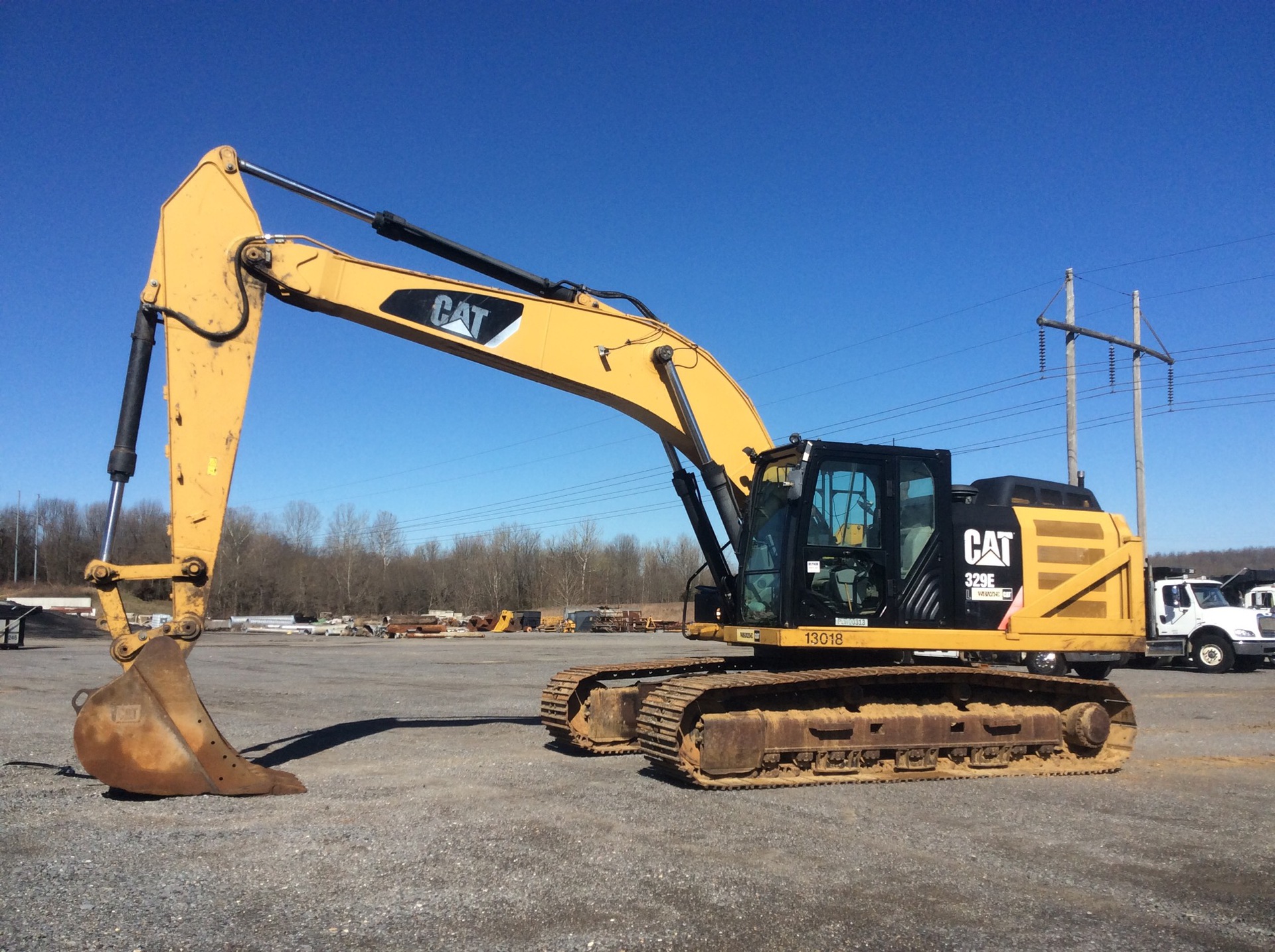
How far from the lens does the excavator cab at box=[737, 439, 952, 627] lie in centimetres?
907

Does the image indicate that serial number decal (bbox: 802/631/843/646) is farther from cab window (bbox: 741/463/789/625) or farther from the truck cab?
the truck cab

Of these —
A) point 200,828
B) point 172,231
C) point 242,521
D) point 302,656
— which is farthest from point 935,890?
point 242,521

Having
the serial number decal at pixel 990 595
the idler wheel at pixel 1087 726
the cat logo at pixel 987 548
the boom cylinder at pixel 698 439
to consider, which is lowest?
the idler wheel at pixel 1087 726

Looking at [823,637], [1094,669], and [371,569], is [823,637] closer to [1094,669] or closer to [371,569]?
[1094,669]

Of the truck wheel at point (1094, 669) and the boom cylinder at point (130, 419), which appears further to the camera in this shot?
the truck wheel at point (1094, 669)

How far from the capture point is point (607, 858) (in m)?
5.95

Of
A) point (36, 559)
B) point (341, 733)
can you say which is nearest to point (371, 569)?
point (36, 559)

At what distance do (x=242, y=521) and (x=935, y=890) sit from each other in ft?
307

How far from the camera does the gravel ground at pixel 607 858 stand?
470cm

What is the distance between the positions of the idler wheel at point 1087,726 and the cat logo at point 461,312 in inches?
273

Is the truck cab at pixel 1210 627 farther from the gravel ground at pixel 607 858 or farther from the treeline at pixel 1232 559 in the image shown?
the treeline at pixel 1232 559

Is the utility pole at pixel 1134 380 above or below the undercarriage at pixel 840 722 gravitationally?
above

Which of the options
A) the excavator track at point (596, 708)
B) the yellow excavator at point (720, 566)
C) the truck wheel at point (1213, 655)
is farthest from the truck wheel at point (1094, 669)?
the truck wheel at point (1213, 655)

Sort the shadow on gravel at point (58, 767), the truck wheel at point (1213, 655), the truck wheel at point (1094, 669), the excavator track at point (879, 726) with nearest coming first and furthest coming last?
the excavator track at point (879, 726)
the shadow on gravel at point (58, 767)
the truck wheel at point (1094, 669)
the truck wheel at point (1213, 655)
